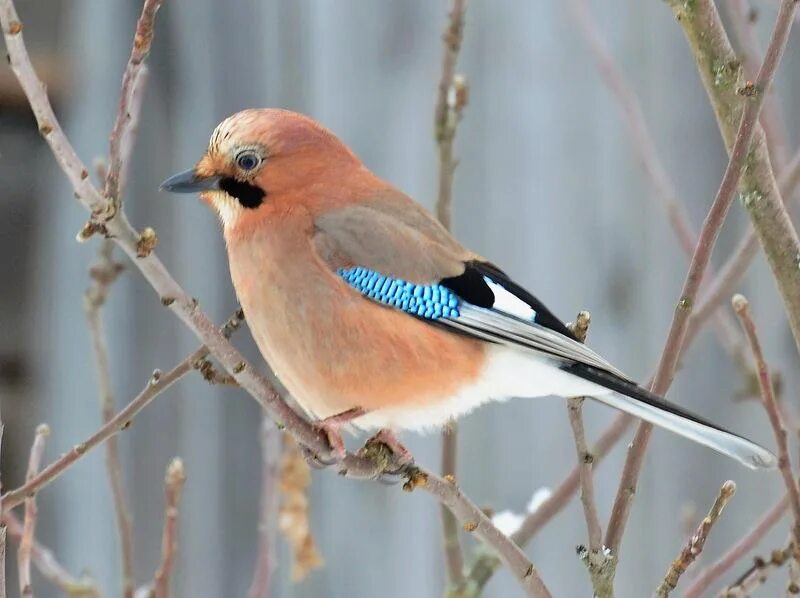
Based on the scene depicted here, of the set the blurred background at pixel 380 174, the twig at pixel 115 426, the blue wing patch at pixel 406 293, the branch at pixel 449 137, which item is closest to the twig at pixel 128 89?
the twig at pixel 115 426

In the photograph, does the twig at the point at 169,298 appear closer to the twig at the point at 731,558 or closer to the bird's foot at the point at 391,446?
the bird's foot at the point at 391,446

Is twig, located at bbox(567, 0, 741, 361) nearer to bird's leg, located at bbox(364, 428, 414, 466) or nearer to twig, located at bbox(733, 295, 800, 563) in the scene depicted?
twig, located at bbox(733, 295, 800, 563)

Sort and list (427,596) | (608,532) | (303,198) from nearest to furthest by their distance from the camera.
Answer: (608,532), (303,198), (427,596)

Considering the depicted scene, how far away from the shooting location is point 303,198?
4.58 feet

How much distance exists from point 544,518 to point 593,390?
8.6 inches

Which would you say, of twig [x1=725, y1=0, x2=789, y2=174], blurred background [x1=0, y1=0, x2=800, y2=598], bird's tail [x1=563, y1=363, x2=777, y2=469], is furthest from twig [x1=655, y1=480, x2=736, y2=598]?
blurred background [x1=0, y1=0, x2=800, y2=598]

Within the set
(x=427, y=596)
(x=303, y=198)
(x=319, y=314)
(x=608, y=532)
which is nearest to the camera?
(x=608, y=532)

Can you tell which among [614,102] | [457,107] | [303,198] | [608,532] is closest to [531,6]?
[614,102]

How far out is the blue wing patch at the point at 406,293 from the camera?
1307 millimetres

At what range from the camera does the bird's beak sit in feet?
4.14

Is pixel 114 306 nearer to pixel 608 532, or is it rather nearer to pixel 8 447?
pixel 8 447

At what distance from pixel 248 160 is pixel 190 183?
92 millimetres

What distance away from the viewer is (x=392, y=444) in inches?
49.6

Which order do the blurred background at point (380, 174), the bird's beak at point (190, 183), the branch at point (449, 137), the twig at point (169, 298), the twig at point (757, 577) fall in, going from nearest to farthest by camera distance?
1. the twig at point (169, 298)
2. the twig at point (757, 577)
3. the bird's beak at point (190, 183)
4. the branch at point (449, 137)
5. the blurred background at point (380, 174)
